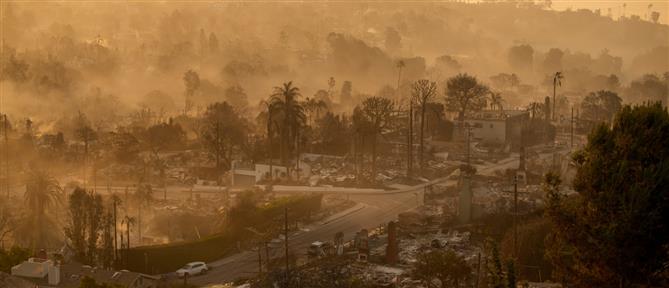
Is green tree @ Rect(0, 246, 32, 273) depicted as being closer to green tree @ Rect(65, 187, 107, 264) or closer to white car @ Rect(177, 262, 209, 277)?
green tree @ Rect(65, 187, 107, 264)

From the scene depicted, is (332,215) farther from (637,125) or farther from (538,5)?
(538,5)

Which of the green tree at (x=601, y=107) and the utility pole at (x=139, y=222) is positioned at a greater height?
the green tree at (x=601, y=107)

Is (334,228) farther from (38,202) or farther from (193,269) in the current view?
(38,202)

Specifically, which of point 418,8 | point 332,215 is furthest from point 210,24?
point 332,215

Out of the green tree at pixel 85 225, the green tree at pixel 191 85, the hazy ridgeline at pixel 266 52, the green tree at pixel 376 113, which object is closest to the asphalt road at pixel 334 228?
the green tree at pixel 85 225

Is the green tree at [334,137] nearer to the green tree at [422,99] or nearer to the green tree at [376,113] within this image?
the green tree at [376,113]

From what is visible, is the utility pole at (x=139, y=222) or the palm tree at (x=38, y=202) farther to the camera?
the utility pole at (x=139, y=222)
